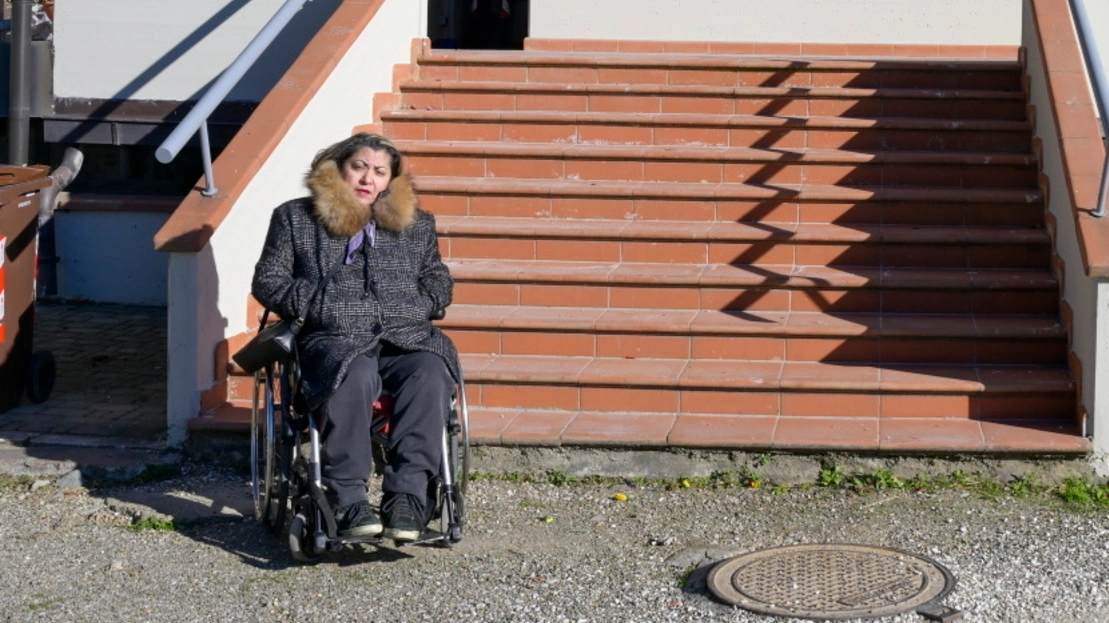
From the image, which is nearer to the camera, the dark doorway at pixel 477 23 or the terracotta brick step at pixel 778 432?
the terracotta brick step at pixel 778 432

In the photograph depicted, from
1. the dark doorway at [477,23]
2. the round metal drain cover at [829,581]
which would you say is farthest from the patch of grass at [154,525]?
the dark doorway at [477,23]

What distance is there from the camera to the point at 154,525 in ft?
19.2

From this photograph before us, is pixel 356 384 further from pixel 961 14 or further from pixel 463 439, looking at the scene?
pixel 961 14

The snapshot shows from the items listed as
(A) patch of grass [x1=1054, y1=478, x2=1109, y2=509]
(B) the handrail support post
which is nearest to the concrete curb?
(B) the handrail support post

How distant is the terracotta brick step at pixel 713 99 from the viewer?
8.27 meters

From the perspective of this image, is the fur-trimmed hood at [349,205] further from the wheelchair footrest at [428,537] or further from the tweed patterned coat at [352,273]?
the wheelchair footrest at [428,537]

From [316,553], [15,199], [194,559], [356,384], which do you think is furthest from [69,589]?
[15,199]

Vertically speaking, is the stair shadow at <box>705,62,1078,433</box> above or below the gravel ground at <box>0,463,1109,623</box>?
above

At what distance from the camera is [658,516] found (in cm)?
588

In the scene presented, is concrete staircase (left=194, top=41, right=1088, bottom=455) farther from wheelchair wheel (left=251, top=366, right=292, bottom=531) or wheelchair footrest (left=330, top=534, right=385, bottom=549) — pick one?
wheelchair footrest (left=330, top=534, right=385, bottom=549)

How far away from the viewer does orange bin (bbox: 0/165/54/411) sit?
712 centimetres

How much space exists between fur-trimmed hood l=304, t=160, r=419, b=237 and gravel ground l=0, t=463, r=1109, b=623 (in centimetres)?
115

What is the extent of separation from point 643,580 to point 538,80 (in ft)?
14.0

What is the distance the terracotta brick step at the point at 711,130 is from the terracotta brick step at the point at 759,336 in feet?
4.52
